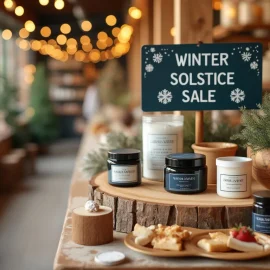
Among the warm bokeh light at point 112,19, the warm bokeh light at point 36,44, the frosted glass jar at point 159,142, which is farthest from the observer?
the warm bokeh light at point 36,44

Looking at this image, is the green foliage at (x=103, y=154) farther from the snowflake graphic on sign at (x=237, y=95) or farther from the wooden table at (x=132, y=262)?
the wooden table at (x=132, y=262)

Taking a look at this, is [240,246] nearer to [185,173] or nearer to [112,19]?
[185,173]

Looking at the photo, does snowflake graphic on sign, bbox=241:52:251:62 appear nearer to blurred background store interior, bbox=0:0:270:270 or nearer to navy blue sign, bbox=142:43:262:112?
navy blue sign, bbox=142:43:262:112

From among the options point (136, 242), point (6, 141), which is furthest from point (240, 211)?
point (6, 141)

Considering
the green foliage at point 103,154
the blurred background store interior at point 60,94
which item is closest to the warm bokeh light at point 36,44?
the blurred background store interior at point 60,94

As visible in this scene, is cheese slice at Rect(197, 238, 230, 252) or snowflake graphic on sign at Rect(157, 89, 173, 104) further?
snowflake graphic on sign at Rect(157, 89, 173, 104)

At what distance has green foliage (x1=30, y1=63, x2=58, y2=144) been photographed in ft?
42.4

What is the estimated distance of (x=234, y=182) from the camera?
7.13ft

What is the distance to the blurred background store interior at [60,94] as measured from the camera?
502cm

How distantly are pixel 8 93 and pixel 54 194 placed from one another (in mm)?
2660

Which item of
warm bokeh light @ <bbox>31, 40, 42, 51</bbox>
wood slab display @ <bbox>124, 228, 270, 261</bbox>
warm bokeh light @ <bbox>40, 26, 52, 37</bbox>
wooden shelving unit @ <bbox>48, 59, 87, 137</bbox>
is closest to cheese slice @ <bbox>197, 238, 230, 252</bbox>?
wood slab display @ <bbox>124, 228, 270, 261</bbox>

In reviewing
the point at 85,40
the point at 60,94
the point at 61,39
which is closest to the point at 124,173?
the point at 61,39

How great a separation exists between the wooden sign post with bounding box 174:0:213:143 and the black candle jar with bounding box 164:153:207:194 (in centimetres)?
92

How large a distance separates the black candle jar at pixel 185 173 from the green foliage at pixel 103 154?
771 mm
